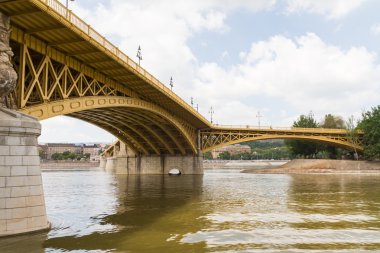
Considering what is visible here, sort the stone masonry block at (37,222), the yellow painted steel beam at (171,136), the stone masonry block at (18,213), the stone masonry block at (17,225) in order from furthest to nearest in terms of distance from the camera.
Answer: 1. the yellow painted steel beam at (171,136)
2. the stone masonry block at (37,222)
3. the stone masonry block at (18,213)
4. the stone masonry block at (17,225)

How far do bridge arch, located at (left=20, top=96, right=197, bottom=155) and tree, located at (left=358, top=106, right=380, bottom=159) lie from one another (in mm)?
36643

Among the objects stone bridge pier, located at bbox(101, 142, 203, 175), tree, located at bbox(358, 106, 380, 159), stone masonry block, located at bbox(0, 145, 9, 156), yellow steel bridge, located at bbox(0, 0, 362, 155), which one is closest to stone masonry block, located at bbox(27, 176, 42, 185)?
stone masonry block, located at bbox(0, 145, 9, 156)

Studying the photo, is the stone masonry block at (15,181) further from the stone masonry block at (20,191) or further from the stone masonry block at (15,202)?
the stone masonry block at (15,202)

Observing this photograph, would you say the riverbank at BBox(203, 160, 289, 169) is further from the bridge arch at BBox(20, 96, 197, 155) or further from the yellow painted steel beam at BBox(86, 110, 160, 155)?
the yellow painted steel beam at BBox(86, 110, 160, 155)

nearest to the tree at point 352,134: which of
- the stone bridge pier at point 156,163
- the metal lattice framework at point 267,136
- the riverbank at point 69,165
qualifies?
the metal lattice framework at point 267,136

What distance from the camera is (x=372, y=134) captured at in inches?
3019

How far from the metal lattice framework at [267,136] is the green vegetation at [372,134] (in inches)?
110

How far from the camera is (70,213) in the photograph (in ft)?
70.7

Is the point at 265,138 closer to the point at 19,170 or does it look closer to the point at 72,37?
the point at 72,37

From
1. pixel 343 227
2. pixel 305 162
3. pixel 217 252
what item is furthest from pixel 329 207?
pixel 305 162

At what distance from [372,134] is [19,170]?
3018 inches

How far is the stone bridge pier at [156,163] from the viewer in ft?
239

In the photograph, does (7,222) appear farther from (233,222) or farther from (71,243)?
(233,222)

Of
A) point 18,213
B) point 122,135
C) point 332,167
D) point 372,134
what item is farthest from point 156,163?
point 18,213
